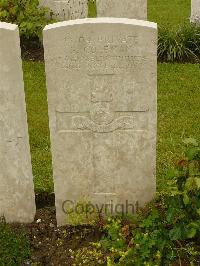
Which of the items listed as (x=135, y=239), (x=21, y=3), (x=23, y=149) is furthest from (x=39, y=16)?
(x=135, y=239)

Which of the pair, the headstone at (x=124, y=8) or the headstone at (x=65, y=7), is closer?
the headstone at (x=124, y=8)

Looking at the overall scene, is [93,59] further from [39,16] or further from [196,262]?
[39,16]

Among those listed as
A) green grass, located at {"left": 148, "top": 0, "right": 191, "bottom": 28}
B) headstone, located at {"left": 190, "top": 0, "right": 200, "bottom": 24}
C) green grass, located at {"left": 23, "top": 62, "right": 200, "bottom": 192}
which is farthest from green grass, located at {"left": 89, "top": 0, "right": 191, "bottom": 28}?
green grass, located at {"left": 23, "top": 62, "right": 200, "bottom": 192}

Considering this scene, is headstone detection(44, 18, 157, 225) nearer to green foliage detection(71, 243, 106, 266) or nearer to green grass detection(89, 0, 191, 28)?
green foliage detection(71, 243, 106, 266)

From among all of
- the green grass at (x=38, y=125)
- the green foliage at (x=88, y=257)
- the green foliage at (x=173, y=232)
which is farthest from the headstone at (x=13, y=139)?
the green foliage at (x=173, y=232)

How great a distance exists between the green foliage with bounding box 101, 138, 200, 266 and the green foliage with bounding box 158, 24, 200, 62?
188 inches

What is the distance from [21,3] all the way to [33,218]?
5.13 meters

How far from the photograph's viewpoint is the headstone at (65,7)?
Result: 10.2 meters

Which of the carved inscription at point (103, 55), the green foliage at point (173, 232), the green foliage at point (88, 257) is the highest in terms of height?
the carved inscription at point (103, 55)

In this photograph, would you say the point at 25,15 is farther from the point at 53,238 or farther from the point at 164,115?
the point at 53,238

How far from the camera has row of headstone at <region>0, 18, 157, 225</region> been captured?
4.46 m

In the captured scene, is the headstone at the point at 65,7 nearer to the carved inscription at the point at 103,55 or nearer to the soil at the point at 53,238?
the soil at the point at 53,238

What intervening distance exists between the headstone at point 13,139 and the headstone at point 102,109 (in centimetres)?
24

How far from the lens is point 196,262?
180 inches
